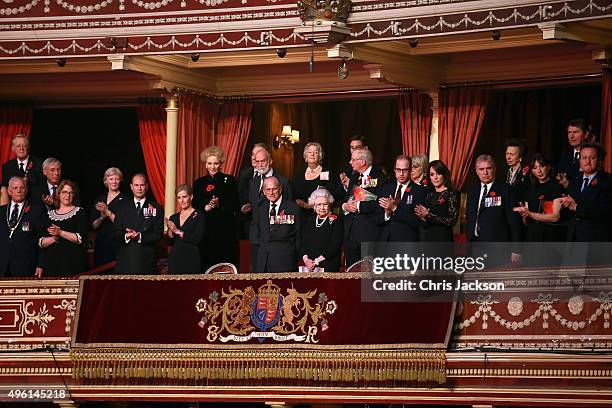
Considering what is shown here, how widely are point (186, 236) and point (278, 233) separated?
0.92 m

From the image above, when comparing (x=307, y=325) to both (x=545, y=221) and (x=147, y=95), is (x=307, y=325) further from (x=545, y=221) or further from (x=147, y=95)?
(x=147, y=95)

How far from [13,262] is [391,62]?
14.2 ft

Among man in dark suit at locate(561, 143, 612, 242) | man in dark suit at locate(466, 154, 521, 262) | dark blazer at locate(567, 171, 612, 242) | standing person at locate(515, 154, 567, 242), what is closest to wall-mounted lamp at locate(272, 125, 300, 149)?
man in dark suit at locate(466, 154, 521, 262)

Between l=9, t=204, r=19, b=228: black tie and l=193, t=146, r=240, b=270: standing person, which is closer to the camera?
l=193, t=146, r=240, b=270: standing person

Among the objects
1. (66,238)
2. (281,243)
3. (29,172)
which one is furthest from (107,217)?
(281,243)

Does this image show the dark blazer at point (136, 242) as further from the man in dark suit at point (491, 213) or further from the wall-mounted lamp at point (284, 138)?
the wall-mounted lamp at point (284, 138)

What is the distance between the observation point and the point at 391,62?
627 inches

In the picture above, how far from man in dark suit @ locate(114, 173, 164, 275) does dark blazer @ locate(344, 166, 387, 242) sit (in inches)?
73.4

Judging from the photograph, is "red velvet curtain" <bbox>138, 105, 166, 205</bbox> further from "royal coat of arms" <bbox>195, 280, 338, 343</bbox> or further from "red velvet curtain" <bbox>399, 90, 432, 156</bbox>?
"royal coat of arms" <bbox>195, 280, 338, 343</bbox>

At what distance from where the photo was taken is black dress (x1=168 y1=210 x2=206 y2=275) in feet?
47.4

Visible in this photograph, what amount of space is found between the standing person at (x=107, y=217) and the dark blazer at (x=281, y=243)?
1.59 meters

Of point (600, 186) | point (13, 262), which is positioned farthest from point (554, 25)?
point (13, 262)

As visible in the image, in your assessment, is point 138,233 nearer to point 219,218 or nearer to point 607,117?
point 219,218

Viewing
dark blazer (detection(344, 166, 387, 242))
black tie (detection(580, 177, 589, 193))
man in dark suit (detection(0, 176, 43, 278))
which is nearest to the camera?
black tie (detection(580, 177, 589, 193))
